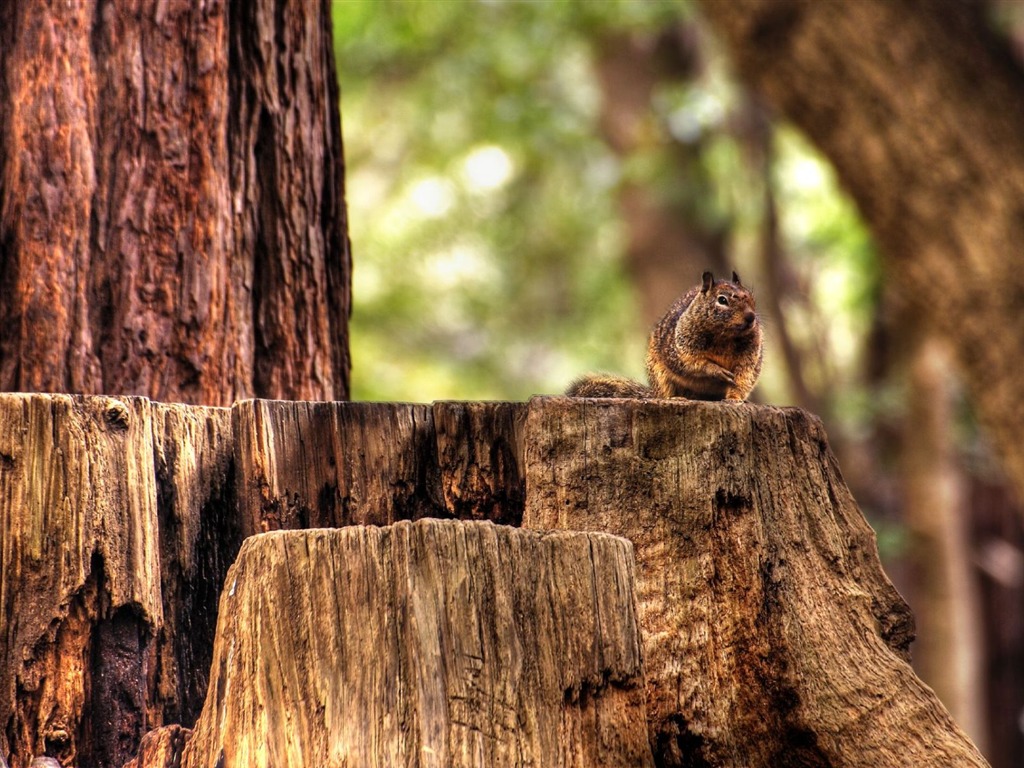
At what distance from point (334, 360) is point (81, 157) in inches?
38.3

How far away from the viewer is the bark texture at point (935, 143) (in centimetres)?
594

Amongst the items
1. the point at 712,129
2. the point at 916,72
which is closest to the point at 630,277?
the point at 712,129

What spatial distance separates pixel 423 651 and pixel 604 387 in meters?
1.55

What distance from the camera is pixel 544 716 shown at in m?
2.28

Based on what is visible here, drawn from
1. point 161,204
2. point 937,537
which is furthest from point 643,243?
point 161,204

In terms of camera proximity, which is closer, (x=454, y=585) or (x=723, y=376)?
(x=454, y=585)

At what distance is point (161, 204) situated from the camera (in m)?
3.67

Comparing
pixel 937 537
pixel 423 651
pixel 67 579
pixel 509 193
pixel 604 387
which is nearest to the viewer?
pixel 423 651

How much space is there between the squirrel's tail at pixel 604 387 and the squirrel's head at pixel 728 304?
0.35 meters

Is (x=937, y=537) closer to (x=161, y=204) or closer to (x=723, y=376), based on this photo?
(x=723, y=376)

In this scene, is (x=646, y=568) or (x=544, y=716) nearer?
(x=544, y=716)

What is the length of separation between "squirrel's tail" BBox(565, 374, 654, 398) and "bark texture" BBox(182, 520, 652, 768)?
127 cm

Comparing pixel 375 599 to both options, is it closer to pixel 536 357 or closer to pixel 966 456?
pixel 966 456

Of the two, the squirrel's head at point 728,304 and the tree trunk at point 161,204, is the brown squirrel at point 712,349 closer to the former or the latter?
the squirrel's head at point 728,304
